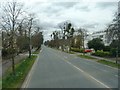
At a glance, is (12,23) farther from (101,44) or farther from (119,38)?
(101,44)

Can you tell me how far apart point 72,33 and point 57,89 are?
11346 centimetres

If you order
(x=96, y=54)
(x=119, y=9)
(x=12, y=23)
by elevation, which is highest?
(x=119, y=9)

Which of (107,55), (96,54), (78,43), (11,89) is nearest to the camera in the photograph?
(11,89)

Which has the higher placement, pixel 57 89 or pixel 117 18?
pixel 117 18

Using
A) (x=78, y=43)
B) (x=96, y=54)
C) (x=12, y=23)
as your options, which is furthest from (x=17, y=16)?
(x=78, y=43)

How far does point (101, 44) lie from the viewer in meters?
83.4

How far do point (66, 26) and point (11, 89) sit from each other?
113239 mm

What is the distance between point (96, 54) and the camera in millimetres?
71250

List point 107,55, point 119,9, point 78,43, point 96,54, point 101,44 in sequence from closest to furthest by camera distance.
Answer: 1. point 119,9
2. point 107,55
3. point 96,54
4. point 101,44
5. point 78,43

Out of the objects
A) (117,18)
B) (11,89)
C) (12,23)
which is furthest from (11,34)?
(117,18)

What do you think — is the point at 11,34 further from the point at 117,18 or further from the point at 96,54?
the point at 96,54

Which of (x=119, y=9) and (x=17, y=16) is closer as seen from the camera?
(x=17, y=16)

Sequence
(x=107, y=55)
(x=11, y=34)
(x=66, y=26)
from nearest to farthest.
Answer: (x=11, y=34) < (x=107, y=55) < (x=66, y=26)

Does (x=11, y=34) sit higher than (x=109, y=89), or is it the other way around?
(x=11, y=34)
